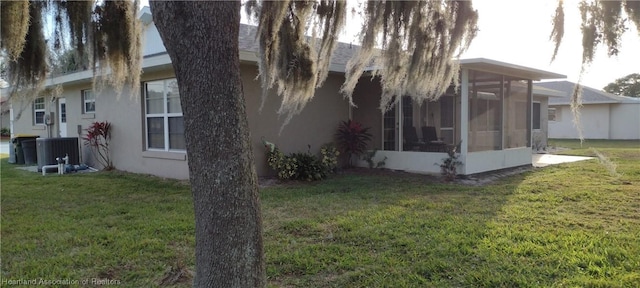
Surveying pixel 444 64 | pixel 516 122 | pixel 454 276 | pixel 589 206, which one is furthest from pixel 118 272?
pixel 516 122

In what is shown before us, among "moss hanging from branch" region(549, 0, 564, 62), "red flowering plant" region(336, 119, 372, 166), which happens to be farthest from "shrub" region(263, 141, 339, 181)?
"moss hanging from branch" region(549, 0, 564, 62)

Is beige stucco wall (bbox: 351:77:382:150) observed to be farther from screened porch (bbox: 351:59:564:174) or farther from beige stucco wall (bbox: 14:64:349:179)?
beige stucco wall (bbox: 14:64:349:179)

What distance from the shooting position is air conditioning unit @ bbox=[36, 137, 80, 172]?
10.8 meters

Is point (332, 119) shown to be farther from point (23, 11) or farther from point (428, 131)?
point (23, 11)

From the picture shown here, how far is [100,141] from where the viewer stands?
11.4m

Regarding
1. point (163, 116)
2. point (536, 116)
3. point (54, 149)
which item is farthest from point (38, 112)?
point (536, 116)

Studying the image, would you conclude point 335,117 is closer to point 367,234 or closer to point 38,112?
point 367,234

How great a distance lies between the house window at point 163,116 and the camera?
916 centimetres

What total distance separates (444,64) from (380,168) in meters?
Answer: 7.07

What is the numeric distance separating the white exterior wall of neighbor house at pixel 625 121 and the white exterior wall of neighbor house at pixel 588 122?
29cm

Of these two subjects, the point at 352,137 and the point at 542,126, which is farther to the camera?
the point at 542,126

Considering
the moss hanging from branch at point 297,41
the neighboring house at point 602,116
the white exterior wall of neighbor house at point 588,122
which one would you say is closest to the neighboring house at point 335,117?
the moss hanging from branch at point 297,41

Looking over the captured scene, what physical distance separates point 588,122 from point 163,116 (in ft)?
85.0

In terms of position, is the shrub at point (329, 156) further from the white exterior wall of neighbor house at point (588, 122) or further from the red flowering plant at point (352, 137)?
the white exterior wall of neighbor house at point (588, 122)
